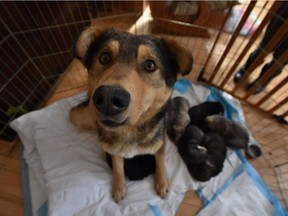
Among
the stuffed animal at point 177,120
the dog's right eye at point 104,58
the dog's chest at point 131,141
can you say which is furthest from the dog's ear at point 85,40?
the stuffed animal at point 177,120

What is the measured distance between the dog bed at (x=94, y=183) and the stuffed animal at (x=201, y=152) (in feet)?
0.26

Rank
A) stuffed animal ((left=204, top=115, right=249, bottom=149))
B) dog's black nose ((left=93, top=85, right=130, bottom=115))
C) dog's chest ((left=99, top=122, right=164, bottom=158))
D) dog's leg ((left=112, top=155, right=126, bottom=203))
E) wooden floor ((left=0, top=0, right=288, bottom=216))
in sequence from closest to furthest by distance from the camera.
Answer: dog's black nose ((left=93, top=85, right=130, bottom=115))
dog's chest ((left=99, top=122, right=164, bottom=158))
dog's leg ((left=112, top=155, right=126, bottom=203))
wooden floor ((left=0, top=0, right=288, bottom=216))
stuffed animal ((left=204, top=115, right=249, bottom=149))

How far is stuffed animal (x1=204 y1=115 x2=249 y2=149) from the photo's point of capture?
1688mm

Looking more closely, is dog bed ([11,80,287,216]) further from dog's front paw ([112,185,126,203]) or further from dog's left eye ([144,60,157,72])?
dog's left eye ([144,60,157,72])

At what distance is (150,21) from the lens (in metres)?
2.56

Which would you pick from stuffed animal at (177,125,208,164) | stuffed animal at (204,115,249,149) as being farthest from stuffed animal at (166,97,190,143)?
stuffed animal at (204,115,249,149)

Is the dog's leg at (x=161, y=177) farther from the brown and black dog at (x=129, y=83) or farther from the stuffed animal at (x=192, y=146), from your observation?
the stuffed animal at (x=192, y=146)

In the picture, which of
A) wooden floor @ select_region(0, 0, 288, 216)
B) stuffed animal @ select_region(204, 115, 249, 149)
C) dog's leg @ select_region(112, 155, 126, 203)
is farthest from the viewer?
stuffed animal @ select_region(204, 115, 249, 149)

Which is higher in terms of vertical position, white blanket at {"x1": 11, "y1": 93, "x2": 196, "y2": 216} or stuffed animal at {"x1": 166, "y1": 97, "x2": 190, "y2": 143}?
stuffed animal at {"x1": 166, "y1": 97, "x2": 190, "y2": 143}

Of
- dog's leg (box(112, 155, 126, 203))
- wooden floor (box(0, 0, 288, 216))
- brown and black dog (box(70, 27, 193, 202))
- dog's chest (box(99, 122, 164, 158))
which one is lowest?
wooden floor (box(0, 0, 288, 216))

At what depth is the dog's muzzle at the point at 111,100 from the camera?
0.77m

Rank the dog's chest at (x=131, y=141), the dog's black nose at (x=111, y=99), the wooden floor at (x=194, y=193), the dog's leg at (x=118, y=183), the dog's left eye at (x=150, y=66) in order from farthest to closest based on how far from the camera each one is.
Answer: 1. the wooden floor at (x=194, y=193)
2. the dog's leg at (x=118, y=183)
3. the dog's chest at (x=131, y=141)
4. the dog's left eye at (x=150, y=66)
5. the dog's black nose at (x=111, y=99)

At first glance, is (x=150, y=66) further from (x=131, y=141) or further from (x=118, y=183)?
(x=118, y=183)

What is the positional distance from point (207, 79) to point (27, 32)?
1.74 metres
